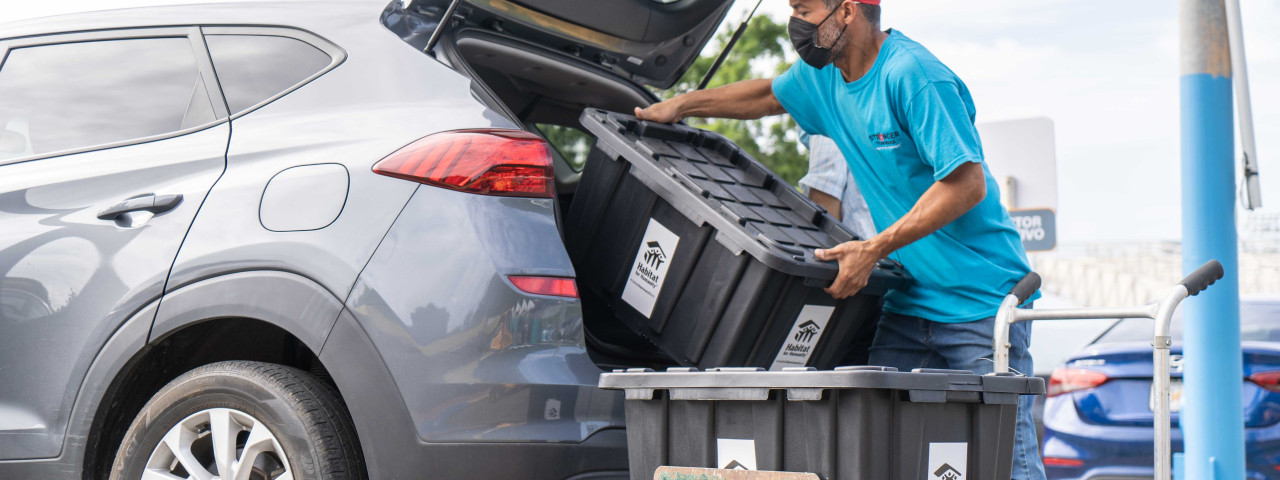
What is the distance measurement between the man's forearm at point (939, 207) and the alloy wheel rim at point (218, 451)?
167 cm

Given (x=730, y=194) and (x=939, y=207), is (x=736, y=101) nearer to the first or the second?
(x=730, y=194)

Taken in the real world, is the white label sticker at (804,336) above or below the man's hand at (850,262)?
below

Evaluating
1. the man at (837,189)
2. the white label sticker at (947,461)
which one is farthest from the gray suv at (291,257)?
the man at (837,189)

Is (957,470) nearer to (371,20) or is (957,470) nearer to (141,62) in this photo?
(371,20)

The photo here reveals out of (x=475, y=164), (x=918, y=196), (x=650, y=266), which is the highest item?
(x=918, y=196)

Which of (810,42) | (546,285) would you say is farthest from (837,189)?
(546,285)

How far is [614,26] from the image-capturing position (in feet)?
12.2

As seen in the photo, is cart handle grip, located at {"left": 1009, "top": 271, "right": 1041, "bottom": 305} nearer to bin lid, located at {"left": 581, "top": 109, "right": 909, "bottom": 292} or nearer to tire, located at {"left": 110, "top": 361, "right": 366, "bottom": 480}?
bin lid, located at {"left": 581, "top": 109, "right": 909, "bottom": 292}

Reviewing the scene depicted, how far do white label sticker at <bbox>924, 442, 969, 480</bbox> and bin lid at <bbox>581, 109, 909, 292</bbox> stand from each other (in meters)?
0.63

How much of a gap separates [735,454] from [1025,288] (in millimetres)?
1144

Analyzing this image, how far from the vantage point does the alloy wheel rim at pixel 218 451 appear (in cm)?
276

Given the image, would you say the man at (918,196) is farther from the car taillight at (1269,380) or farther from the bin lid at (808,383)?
the car taillight at (1269,380)

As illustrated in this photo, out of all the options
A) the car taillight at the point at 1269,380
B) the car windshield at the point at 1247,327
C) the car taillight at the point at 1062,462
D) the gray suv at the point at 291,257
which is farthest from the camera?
the car windshield at the point at 1247,327

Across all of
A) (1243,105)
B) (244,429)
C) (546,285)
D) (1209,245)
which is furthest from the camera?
(1243,105)
